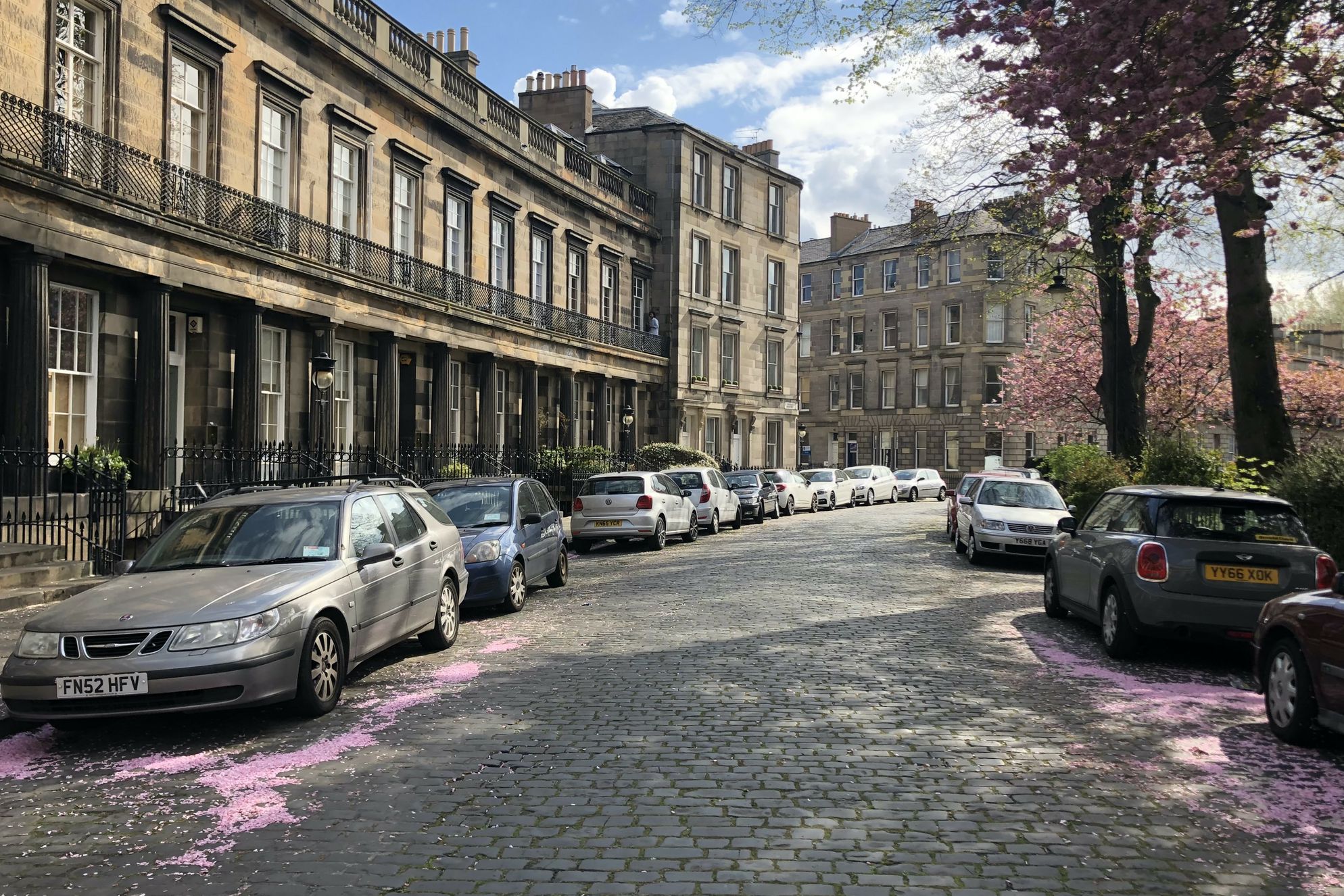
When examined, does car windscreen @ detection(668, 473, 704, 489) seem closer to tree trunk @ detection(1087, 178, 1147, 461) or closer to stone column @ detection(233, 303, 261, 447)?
tree trunk @ detection(1087, 178, 1147, 461)

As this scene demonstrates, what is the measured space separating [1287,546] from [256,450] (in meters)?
16.3

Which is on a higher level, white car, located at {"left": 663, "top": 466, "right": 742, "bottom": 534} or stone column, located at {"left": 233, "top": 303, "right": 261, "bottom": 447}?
stone column, located at {"left": 233, "top": 303, "right": 261, "bottom": 447}

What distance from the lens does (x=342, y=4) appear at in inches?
926

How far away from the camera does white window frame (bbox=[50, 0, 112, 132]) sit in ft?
52.2

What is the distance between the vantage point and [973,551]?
60.9 ft

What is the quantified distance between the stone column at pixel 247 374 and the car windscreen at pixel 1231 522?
1581 cm

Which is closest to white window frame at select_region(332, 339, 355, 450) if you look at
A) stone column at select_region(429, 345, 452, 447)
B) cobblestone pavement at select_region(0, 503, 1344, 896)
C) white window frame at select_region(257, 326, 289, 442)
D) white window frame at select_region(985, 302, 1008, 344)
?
white window frame at select_region(257, 326, 289, 442)

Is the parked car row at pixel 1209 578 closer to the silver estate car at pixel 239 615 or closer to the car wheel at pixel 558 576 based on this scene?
the silver estate car at pixel 239 615

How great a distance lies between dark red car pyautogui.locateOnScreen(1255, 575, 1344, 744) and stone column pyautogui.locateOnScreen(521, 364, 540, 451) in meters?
26.8

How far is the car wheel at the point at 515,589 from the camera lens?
40.0ft

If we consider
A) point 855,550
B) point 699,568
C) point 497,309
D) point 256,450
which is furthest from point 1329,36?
point 497,309

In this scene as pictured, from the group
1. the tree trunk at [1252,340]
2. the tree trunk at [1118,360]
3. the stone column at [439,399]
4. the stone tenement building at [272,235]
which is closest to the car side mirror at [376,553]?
the stone tenement building at [272,235]

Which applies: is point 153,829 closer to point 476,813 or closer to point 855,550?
point 476,813

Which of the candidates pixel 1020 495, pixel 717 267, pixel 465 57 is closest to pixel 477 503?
pixel 1020 495
